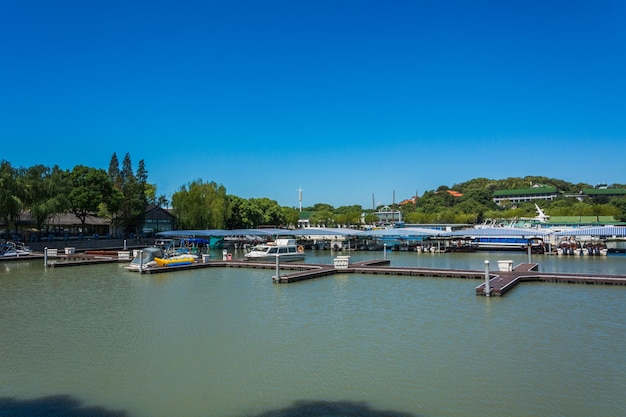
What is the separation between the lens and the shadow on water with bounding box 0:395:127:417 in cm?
891

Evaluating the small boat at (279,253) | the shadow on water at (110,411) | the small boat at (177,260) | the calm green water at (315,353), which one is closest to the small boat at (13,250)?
the small boat at (177,260)

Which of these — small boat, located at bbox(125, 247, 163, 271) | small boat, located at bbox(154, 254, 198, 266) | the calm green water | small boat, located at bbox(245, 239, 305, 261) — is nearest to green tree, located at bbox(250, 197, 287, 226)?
small boat, located at bbox(245, 239, 305, 261)

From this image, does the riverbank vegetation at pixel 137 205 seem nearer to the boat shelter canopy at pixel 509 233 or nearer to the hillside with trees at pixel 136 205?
the hillside with trees at pixel 136 205

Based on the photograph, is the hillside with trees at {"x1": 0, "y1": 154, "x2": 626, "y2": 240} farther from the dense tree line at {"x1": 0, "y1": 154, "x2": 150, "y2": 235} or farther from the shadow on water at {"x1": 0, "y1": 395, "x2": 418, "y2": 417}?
the shadow on water at {"x1": 0, "y1": 395, "x2": 418, "y2": 417}

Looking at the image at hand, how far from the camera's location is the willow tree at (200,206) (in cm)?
6419

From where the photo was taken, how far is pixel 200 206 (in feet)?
211

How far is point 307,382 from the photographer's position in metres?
10.6

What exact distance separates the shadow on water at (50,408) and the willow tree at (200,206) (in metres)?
55.3

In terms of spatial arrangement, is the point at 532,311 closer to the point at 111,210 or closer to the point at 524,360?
the point at 524,360

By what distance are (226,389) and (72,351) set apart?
5402 millimetres

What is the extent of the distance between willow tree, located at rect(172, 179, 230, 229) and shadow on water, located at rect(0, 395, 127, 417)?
55.3 metres

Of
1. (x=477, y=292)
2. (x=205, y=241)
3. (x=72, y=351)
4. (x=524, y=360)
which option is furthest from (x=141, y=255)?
(x=205, y=241)

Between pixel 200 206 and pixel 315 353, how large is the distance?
177ft

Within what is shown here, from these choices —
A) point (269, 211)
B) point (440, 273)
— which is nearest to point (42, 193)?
point (440, 273)
